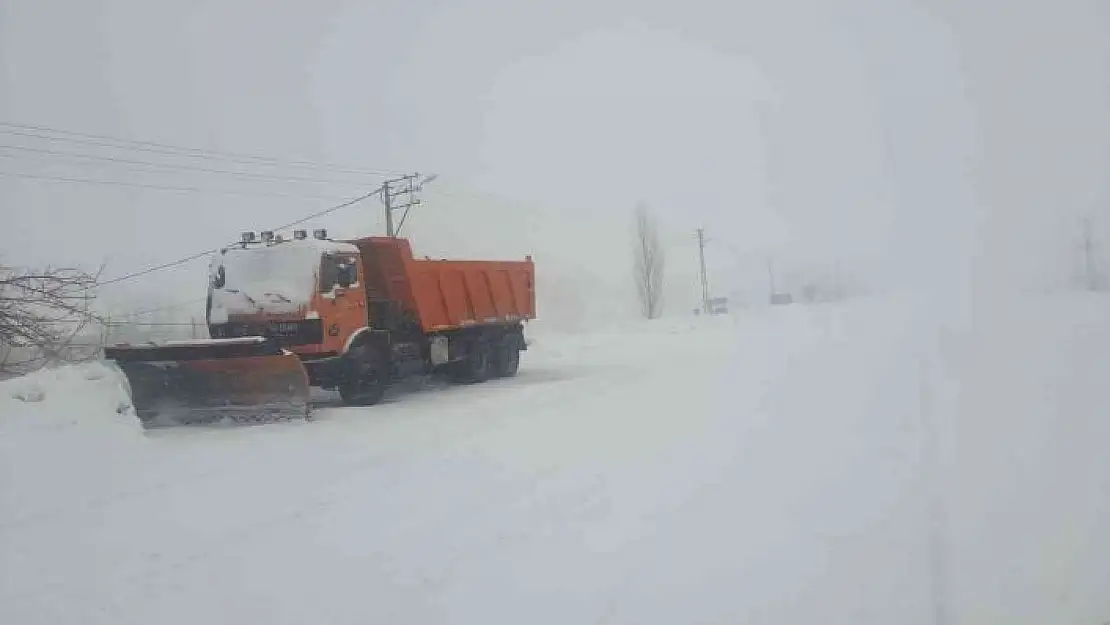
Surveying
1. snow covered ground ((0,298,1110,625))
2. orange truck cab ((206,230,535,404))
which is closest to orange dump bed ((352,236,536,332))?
orange truck cab ((206,230,535,404))

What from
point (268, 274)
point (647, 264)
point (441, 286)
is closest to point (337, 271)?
point (268, 274)

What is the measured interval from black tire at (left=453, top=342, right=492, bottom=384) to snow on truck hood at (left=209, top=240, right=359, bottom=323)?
439 centimetres

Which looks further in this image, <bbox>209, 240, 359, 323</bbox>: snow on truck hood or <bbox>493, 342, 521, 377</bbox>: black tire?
<bbox>493, 342, 521, 377</bbox>: black tire

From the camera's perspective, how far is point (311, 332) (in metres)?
11.9

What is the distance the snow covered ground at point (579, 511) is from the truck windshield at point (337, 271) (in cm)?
247

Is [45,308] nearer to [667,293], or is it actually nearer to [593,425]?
[593,425]

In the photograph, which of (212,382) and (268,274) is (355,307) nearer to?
(268,274)

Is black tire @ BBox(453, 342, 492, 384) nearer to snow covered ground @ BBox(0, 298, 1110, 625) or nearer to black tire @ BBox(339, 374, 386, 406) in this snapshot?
black tire @ BBox(339, 374, 386, 406)

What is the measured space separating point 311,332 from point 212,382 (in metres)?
1.56

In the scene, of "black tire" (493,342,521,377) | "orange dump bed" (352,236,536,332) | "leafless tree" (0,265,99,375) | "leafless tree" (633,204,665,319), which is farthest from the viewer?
"leafless tree" (633,204,665,319)

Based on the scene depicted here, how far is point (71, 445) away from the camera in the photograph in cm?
784

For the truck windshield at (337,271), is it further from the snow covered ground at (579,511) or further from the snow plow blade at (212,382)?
the snow covered ground at (579,511)

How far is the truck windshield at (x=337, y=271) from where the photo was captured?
12.1m

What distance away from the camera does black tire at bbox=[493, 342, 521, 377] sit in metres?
17.2
